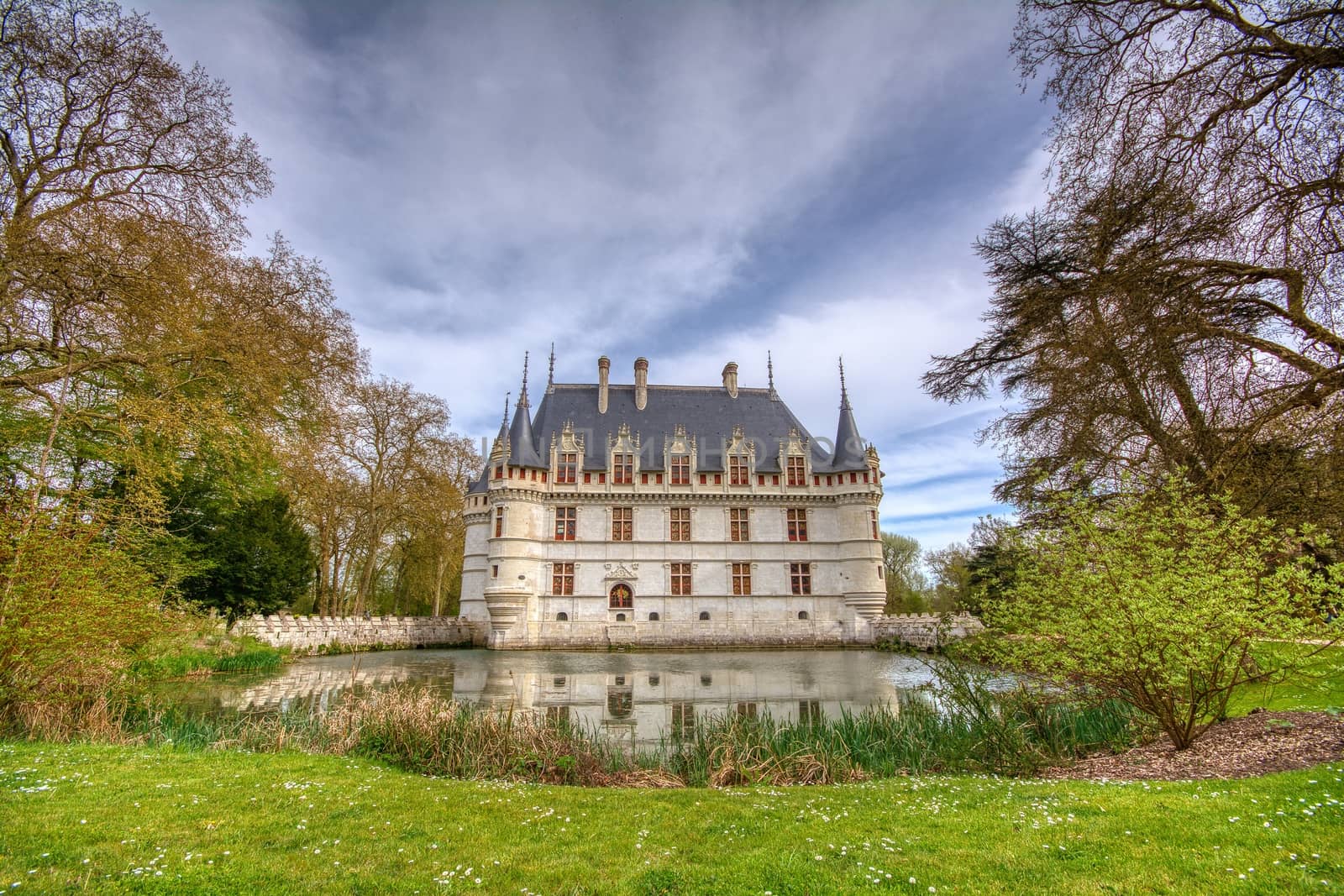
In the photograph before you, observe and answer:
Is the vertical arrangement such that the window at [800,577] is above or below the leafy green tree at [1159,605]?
above

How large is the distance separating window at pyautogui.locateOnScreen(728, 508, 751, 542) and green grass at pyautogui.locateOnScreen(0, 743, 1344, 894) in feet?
72.6

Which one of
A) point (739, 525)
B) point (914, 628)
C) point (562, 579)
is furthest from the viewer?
point (739, 525)

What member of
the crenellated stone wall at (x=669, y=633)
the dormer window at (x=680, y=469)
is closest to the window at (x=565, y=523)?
the crenellated stone wall at (x=669, y=633)

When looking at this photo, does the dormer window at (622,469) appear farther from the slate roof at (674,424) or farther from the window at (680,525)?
the window at (680,525)

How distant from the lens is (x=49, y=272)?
8602mm

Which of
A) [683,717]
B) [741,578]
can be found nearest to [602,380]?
[741,578]

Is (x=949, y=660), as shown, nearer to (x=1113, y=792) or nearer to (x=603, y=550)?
(x=1113, y=792)

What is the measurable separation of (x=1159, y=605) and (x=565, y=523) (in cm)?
2315

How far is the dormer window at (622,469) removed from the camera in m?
27.5

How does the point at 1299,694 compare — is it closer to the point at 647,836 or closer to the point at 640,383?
the point at 647,836

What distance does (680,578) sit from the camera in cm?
2702

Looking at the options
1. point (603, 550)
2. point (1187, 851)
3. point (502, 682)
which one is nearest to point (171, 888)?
point (1187, 851)

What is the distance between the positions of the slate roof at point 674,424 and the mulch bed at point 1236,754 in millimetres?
20679

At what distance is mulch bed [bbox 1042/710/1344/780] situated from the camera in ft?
18.7
